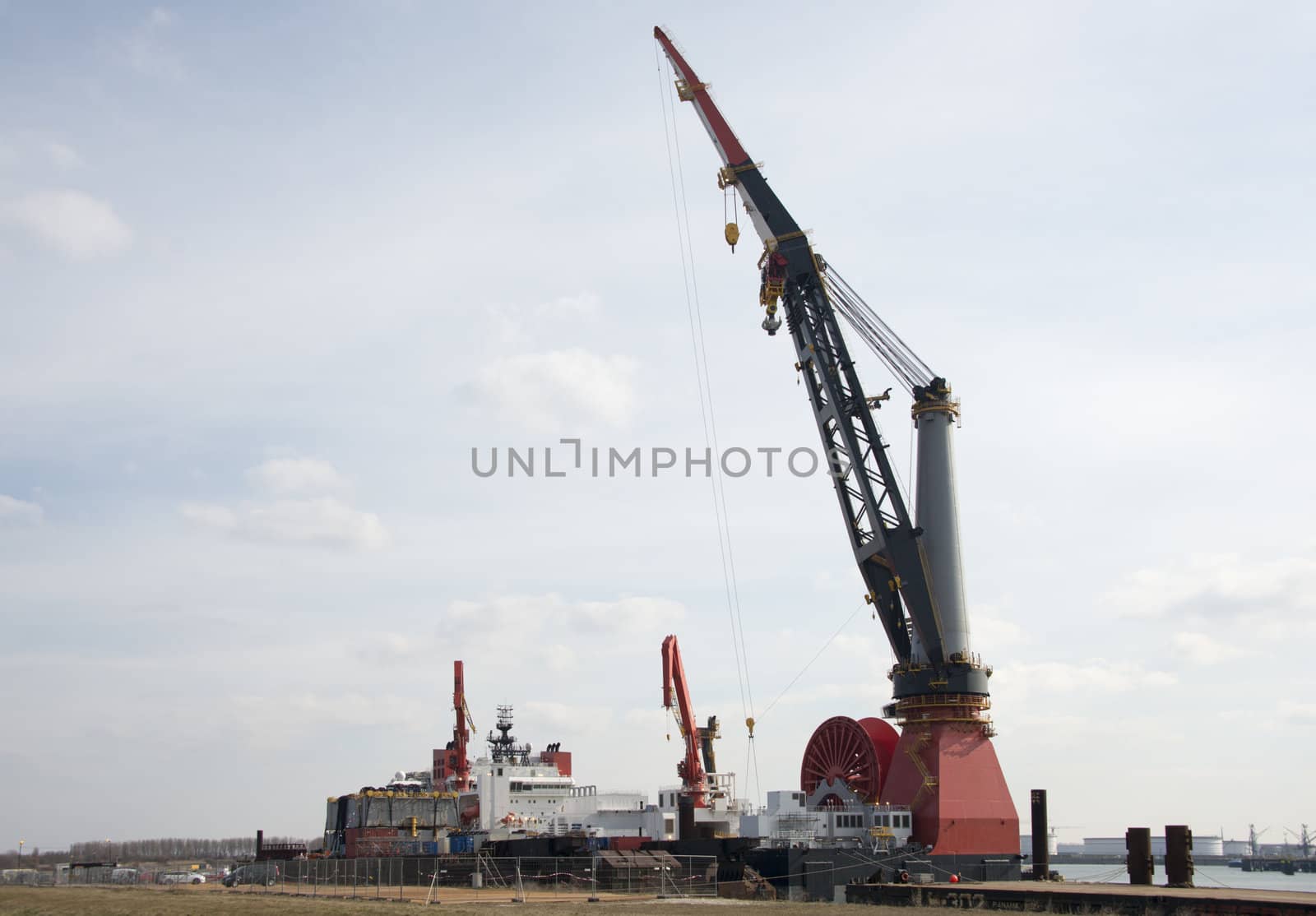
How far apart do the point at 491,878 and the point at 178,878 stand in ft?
83.1

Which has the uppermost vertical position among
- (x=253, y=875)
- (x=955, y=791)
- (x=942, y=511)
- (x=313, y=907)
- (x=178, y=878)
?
(x=942, y=511)

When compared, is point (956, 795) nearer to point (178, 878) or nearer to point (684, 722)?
point (684, 722)

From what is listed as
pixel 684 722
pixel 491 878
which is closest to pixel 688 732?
pixel 684 722

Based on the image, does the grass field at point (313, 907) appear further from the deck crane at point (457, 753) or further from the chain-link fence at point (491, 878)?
the deck crane at point (457, 753)

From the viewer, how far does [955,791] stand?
55.4 meters

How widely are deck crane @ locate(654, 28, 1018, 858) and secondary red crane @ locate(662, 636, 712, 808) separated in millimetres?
12499

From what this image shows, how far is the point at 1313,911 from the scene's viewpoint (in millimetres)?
27922

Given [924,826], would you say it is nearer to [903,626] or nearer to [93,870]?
[903,626]

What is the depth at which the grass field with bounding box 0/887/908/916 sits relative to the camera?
3369cm

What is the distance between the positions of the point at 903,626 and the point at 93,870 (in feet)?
159

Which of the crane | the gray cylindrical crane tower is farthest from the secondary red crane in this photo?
the gray cylindrical crane tower

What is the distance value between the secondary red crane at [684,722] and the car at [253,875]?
2261 centimetres

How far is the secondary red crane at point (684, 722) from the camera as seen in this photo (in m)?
66.8

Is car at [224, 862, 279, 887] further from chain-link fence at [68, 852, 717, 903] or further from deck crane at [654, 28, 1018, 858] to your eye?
deck crane at [654, 28, 1018, 858]
